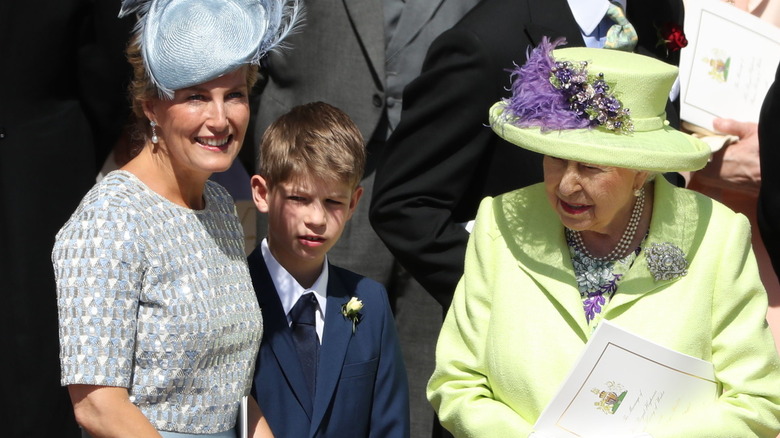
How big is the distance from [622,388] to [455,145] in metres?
1.03

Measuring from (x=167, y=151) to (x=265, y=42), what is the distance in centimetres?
37

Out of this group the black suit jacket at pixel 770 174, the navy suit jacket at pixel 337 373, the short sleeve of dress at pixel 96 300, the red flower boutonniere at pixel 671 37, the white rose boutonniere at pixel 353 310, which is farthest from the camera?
the red flower boutonniere at pixel 671 37

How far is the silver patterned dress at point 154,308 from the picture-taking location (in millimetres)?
2770

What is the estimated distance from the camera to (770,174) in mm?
3723

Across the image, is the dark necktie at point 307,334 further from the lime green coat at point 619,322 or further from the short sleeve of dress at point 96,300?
the short sleeve of dress at point 96,300

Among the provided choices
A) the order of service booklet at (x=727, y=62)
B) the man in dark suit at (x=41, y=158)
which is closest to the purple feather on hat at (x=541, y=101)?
the order of service booklet at (x=727, y=62)

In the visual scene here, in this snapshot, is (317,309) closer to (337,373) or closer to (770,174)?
(337,373)

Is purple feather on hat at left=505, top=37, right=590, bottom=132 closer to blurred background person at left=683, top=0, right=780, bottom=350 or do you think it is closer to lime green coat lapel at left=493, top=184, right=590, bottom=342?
lime green coat lapel at left=493, top=184, right=590, bottom=342

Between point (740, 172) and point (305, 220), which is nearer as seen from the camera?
point (305, 220)

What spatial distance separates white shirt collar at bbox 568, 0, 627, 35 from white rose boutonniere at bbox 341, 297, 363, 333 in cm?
103

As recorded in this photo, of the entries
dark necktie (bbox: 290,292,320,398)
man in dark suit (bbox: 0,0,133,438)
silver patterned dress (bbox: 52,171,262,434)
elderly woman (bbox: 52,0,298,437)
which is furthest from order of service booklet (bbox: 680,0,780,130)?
man in dark suit (bbox: 0,0,133,438)

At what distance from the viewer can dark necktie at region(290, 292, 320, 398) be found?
3.49m

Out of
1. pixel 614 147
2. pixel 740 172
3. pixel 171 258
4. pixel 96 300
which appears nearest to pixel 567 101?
pixel 614 147

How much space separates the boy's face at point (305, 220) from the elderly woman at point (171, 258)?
0.31 m
